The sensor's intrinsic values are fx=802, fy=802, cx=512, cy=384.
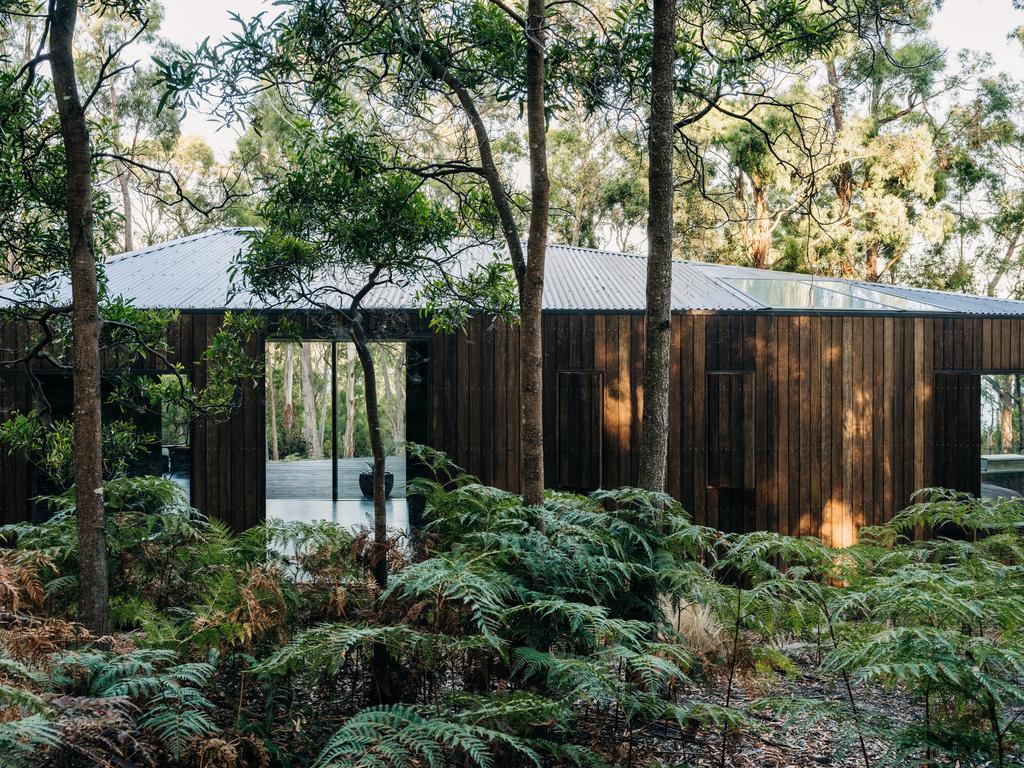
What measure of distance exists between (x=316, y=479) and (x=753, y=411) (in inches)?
276

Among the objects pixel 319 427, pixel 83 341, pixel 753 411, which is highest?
pixel 83 341

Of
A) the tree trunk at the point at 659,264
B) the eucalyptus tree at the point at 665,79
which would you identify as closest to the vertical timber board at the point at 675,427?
the eucalyptus tree at the point at 665,79

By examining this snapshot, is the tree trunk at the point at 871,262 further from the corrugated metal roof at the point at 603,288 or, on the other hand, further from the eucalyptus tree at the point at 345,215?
the eucalyptus tree at the point at 345,215

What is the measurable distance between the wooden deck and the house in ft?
9.20

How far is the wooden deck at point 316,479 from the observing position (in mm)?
10695

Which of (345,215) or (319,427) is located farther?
(319,427)

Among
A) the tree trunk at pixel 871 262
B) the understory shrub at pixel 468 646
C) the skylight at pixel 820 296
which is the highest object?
the tree trunk at pixel 871 262

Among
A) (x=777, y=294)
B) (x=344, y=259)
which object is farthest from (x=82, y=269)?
(x=777, y=294)

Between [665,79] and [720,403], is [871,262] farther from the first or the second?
[665,79]

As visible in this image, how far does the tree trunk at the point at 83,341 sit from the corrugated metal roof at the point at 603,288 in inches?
149

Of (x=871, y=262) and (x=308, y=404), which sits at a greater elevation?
(x=871, y=262)

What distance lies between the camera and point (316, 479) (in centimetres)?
1202

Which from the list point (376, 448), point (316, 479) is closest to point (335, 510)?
point (316, 479)

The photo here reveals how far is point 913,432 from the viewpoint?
755 cm
